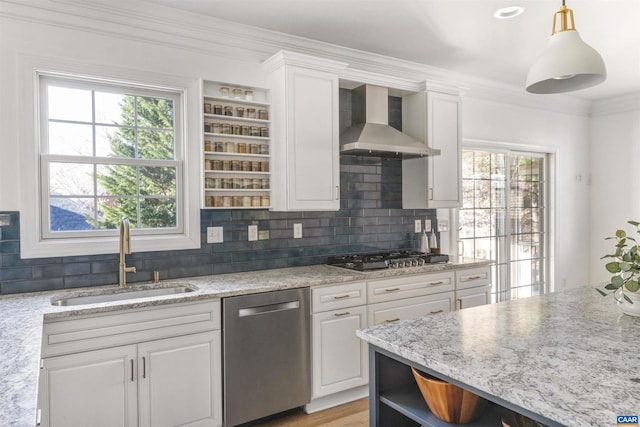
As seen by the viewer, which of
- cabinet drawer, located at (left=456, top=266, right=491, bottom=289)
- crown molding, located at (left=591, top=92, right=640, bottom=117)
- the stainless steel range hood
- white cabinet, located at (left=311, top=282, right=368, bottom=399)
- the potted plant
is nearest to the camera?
the potted plant

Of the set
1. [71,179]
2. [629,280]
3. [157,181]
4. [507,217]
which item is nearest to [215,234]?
[157,181]

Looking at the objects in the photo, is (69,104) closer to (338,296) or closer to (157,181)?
(157,181)


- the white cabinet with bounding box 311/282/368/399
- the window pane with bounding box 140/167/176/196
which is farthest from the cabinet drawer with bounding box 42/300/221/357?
the window pane with bounding box 140/167/176/196

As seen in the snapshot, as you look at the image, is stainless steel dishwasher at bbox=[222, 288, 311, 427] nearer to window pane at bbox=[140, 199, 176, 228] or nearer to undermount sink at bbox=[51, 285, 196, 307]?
undermount sink at bbox=[51, 285, 196, 307]

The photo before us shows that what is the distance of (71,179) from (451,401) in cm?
252

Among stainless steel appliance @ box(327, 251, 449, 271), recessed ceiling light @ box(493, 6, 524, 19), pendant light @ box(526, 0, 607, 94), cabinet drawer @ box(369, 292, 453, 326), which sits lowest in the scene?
cabinet drawer @ box(369, 292, 453, 326)

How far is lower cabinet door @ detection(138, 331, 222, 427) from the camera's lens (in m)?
2.31

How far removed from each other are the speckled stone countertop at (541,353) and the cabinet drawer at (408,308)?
124 centimetres

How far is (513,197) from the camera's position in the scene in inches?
198

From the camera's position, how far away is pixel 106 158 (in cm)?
277

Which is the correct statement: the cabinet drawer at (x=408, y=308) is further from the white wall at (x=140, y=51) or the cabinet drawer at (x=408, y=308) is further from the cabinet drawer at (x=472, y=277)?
the white wall at (x=140, y=51)

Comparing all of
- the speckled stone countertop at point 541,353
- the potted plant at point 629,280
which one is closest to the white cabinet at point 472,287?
the speckled stone countertop at point 541,353

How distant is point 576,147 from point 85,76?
5.56 meters

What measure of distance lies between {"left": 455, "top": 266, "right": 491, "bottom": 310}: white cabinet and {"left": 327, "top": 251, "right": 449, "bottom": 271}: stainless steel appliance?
0.20 meters
